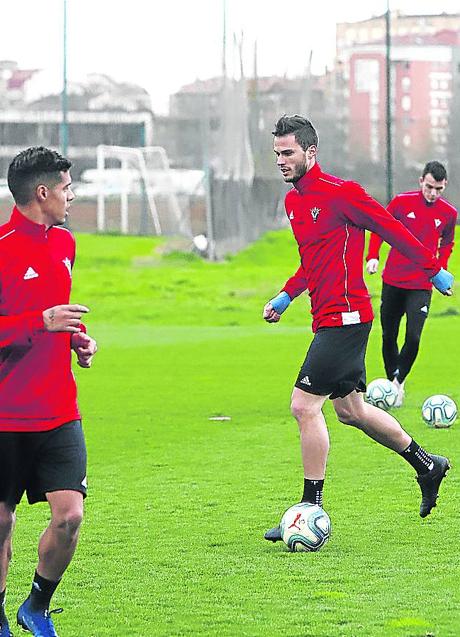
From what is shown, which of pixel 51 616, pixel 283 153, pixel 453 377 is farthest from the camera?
pixel 453 377

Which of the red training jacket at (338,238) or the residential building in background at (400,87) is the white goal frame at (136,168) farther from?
the red training jacket at (338,238)

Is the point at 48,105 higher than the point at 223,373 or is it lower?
higher

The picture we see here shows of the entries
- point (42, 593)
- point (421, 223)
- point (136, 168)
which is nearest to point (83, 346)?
point (42, 593)

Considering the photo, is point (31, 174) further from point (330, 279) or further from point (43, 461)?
point (330, 279)

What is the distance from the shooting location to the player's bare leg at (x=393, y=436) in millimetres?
7520

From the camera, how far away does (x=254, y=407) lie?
1295 cm

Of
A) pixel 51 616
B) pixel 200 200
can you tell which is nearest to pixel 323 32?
pixel 200 200

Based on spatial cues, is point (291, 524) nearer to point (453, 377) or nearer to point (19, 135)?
point (453, 377)

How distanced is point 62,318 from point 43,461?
1.97 feet

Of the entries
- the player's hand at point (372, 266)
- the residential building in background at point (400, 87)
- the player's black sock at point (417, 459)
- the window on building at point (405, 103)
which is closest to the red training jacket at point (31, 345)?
the player's black sock at point (417, 459)

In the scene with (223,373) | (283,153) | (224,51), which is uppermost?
(224,51)

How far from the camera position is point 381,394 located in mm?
12305

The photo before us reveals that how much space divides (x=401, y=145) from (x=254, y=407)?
62.7ft

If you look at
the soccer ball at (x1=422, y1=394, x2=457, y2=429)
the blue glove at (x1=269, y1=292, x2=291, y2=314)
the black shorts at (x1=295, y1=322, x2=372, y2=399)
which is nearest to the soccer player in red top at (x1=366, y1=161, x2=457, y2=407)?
the soccer ball at (x1=422, y1=394, x2=457, y2=429)
